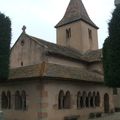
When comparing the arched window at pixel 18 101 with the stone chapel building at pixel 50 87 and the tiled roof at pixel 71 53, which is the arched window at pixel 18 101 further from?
the tiled roof at pixel 71 53

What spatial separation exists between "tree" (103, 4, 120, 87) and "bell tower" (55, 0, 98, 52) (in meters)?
15.1

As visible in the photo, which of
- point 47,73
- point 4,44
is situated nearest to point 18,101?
point 47,73

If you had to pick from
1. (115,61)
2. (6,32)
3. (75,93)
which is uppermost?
(6,32)

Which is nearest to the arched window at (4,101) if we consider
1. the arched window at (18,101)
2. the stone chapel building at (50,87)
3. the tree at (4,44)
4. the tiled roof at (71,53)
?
the stone chapel building at (50,87)

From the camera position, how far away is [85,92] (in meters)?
24.4

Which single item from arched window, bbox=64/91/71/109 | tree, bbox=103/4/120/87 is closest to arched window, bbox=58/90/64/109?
arched window, bbox=64/91/71/109

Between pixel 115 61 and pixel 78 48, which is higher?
pixel 78 48

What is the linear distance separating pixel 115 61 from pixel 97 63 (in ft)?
37.2

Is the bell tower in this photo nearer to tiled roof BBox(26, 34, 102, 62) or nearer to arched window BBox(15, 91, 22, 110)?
tiled roof BBox(26, 34, 102, 62)

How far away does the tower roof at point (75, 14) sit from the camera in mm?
36344

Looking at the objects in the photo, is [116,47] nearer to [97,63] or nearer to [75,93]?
[75,93]

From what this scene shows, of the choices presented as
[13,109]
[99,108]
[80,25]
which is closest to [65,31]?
[80,25]

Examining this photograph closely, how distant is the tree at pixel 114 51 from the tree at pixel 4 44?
754 cm

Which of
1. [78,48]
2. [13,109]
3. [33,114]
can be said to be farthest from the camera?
[78,48]
